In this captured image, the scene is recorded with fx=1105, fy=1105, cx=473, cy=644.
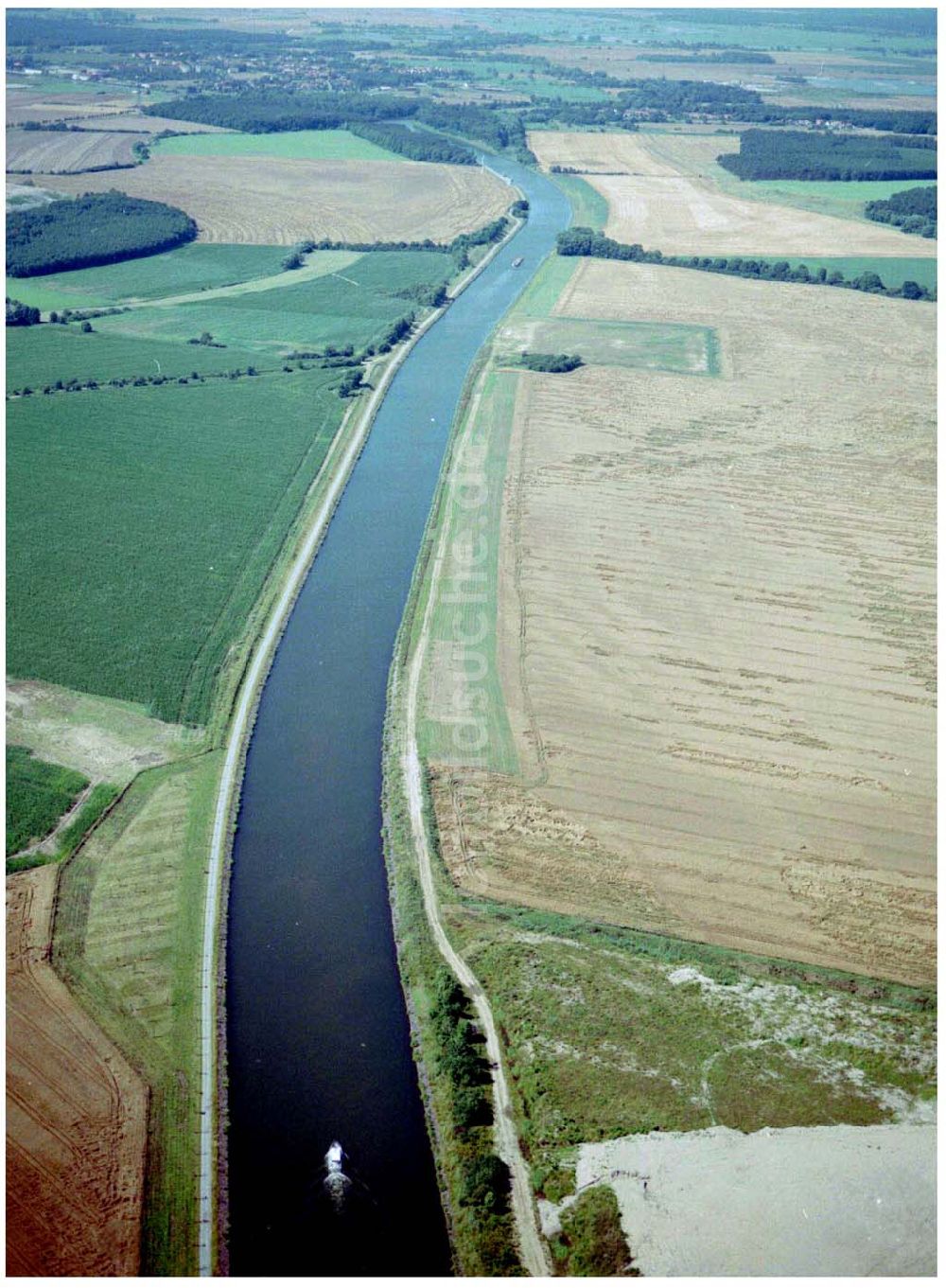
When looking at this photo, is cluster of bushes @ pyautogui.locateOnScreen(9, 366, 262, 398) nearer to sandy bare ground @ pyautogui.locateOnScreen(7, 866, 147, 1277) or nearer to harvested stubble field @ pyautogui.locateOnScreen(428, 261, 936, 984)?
harvested stubble field @ pyautogui.locateOnScreen(428, 261, 936, 984)

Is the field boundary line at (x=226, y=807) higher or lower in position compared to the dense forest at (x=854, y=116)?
lower

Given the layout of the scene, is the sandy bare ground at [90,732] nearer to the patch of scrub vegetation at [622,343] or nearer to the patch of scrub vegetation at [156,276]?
the patch of scrub vegetation at [622,343]

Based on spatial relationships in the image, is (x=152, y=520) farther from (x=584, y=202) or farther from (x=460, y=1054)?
(x=584, y=202)

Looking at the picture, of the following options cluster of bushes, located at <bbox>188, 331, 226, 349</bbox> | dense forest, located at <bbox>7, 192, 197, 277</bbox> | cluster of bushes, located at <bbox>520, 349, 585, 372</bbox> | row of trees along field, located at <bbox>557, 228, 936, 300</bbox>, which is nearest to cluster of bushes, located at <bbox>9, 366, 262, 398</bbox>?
cluster of bushes, located at <bbox>188, 331, 226, 349</bbox>

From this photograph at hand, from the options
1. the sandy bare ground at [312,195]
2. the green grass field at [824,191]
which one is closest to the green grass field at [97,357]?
the sandy bare ground at [312,195]

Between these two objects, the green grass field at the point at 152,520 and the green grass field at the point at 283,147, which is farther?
the green grass field at the point at 283,147

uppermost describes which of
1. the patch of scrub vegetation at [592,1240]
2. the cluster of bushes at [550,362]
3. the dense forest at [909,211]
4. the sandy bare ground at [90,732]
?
the dense forest at [909,211]
